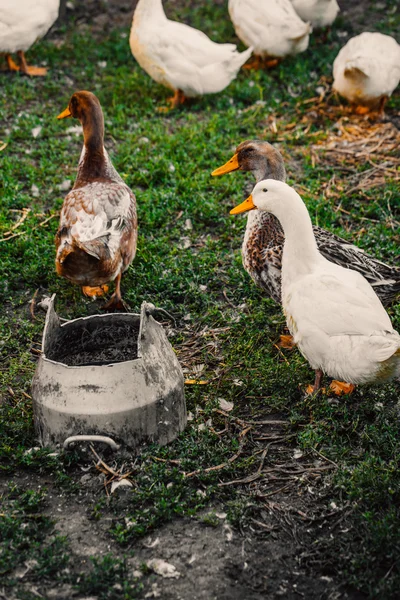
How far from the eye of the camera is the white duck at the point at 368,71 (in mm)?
7289

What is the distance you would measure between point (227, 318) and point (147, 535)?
196 cm

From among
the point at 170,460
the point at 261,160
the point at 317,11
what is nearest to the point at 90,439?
the point at 170,460

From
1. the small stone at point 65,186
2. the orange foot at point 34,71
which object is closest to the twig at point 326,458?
the small stone at point 65,186

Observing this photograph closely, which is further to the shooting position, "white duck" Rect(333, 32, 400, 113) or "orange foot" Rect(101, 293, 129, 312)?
"white duck" Rect(333, 32, 400, 113)

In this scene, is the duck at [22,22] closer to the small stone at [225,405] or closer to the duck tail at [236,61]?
the duck tail at [236,61]

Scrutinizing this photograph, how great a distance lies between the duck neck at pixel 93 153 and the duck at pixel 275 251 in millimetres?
1025

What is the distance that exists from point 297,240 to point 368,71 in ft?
12.3

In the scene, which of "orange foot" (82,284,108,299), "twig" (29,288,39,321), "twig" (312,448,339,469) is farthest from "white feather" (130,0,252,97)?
"twig" (312,448,339,469)

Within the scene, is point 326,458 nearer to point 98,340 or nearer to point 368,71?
point 98,340

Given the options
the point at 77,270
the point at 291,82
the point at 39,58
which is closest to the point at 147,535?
the point at 77,270

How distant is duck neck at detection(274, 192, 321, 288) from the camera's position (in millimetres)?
4180

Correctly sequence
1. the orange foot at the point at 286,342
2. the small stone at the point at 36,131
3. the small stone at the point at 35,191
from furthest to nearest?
the small stone at the point at 36,131 → the small stone at the point at 35,191 → the orange foot at the point at 286,342

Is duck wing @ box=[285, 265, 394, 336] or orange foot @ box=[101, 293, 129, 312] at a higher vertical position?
duck wing @ box=[285, 265, 394, 336]

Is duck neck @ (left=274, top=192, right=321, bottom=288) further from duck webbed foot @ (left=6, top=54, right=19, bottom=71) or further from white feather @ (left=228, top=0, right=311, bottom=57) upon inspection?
duck webbed foot @ (left=6, top=54, right=19, bottom=71)
